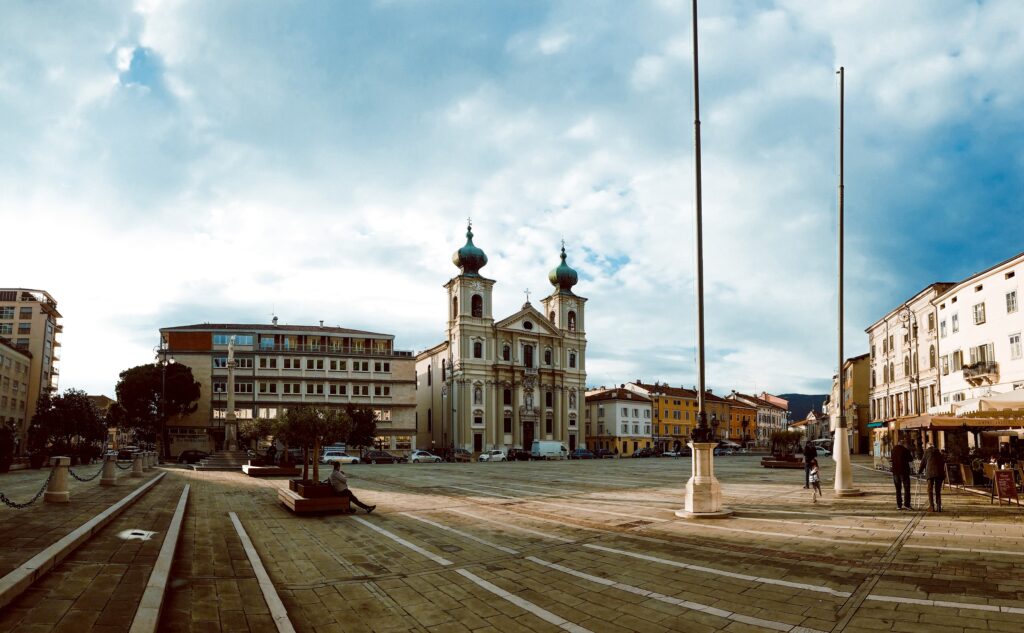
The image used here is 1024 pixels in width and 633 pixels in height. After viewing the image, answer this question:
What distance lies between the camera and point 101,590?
693 centimetres

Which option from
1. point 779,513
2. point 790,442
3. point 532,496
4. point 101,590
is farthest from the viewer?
point 790,442

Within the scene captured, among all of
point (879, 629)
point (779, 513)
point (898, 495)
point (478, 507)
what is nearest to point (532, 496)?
point (478, 507)

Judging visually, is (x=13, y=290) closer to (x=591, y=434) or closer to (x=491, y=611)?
(x=591, y=434)

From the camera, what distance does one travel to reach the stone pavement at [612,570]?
21.7 feet

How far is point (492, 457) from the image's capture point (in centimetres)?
6688

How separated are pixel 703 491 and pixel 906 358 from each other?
4819 centimetres

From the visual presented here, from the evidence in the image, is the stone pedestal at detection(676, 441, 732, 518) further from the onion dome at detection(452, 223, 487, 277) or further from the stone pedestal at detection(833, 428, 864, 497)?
the onion dome at detection(452, 223, 487, 277)

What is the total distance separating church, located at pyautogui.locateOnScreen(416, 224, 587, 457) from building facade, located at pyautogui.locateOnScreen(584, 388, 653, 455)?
1158cm

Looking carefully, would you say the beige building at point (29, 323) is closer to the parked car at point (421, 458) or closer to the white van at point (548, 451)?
the parked car at point (421, 458)

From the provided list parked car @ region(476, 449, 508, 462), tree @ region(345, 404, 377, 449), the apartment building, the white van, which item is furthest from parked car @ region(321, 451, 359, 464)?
the apartment building

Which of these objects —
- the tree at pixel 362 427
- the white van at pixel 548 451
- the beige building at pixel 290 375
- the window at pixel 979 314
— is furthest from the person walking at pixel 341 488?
the beige building at pixel 290 375

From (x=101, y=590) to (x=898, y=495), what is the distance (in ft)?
50.6

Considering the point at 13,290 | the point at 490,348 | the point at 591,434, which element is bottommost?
the point at 591,434

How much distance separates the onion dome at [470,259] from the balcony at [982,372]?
5456cm
